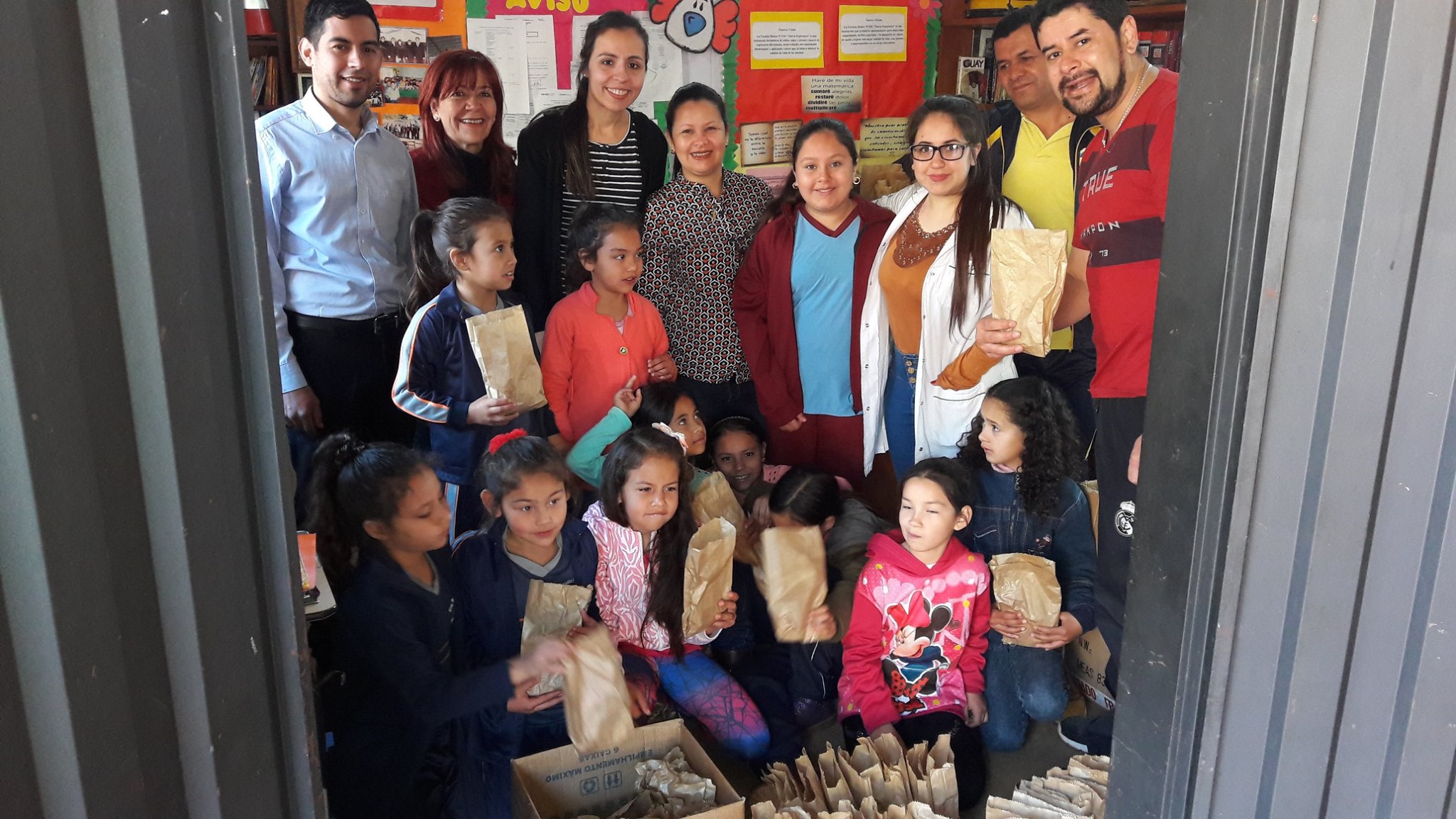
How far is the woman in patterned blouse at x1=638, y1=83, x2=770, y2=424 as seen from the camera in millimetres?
3021

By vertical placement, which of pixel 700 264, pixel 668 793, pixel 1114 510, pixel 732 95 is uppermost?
pixel 732 95

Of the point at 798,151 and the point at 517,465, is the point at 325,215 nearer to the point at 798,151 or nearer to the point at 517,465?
the point at 517,465

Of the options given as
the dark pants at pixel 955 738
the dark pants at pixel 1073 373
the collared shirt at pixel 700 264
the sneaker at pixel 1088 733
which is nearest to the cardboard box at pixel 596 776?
the dark pants at pixel 955 738

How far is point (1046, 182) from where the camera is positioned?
2.80 meters

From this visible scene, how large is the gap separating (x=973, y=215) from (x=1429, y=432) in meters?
1.79

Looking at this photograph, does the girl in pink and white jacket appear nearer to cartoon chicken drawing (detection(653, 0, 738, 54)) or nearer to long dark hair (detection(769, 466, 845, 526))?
long dark hair (detection(769, 466, 845, 526))

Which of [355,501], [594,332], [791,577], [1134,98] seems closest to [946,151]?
[1134,98]

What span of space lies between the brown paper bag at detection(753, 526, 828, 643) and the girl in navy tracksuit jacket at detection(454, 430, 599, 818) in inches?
Result: 17.5

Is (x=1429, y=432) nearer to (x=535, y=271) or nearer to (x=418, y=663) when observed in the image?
(x=418, y=663)

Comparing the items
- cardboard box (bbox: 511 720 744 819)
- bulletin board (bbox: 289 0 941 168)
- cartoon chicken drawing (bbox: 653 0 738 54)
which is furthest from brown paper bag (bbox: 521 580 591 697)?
cartoon chicken drawing (bbox: 653 0 738 54)

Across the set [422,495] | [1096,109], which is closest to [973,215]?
[1096,109]

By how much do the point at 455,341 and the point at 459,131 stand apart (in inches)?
30.1

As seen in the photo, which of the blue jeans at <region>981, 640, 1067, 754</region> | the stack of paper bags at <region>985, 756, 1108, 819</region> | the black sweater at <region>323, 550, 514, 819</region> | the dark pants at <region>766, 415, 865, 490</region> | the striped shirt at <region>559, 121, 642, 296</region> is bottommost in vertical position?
the blue jeans at <region>981, 640, 1067, 754</region>

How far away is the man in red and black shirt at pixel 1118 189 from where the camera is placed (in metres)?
2.11
